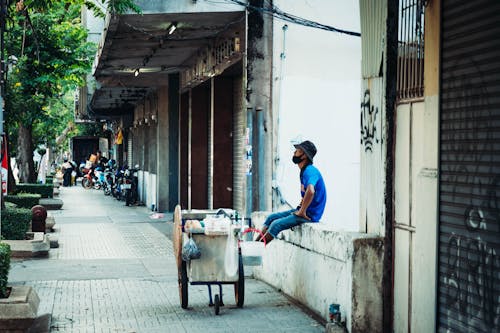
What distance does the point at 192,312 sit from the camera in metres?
9.96

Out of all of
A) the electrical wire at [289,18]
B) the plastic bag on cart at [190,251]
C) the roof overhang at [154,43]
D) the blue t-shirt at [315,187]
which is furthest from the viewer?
the roof overhang at [154,43]

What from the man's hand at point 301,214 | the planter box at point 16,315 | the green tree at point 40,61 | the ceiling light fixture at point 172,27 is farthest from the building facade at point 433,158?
the green tree at point 40,61

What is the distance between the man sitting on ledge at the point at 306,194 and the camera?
9945mm

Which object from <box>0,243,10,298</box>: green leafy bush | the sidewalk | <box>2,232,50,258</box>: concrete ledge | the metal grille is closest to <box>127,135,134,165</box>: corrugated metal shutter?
the sidewalk

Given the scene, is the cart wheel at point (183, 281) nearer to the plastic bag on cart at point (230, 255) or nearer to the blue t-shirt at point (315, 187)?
the plastic bag on cart at point (230, 255)

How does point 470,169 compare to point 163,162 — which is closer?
point 470,169

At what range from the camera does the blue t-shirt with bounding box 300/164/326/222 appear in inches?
391

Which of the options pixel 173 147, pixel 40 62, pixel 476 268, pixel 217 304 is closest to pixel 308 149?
pixel 217 304

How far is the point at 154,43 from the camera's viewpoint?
17188 mm

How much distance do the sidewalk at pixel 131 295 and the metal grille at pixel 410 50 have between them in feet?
8.89

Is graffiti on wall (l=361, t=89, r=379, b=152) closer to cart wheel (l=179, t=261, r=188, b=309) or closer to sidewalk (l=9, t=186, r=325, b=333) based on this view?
sidewalk (l=9, t=186, r=325, b=333)

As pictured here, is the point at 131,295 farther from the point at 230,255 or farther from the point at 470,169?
the point at 470,169

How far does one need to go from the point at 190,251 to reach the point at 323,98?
4910 mm

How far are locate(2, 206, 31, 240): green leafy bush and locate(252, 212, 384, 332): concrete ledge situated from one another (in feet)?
20.6
